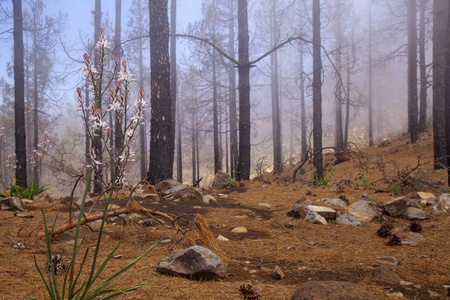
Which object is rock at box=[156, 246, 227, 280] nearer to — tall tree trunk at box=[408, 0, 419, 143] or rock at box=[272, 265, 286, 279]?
rock at box=[272, 265, 286, 279]

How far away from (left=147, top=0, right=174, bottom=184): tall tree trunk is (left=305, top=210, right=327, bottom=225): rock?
13.9 ft

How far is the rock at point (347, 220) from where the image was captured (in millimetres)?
4001

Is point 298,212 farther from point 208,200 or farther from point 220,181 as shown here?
point 220,181

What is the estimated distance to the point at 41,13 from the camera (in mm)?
20453

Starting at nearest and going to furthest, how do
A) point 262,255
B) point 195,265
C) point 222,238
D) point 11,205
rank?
point 195,265 → point 262,255 → point 222,238 → point 11,205

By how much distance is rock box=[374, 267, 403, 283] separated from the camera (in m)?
2.11

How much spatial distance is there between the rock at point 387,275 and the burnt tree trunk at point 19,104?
11143 mm

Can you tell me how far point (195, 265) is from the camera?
6.84 feet

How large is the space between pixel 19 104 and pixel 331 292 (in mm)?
11855

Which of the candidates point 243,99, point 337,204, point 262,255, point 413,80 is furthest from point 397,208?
point 413,80

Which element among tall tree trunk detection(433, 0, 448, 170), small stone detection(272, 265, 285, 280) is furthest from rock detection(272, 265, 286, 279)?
tall tree trunk detection(433, 0, 448, 170)

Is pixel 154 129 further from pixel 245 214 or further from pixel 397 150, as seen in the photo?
pixel 397 150

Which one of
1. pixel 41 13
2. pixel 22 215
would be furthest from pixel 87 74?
pixel 41 13

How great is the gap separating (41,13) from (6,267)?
2395 centimetres
